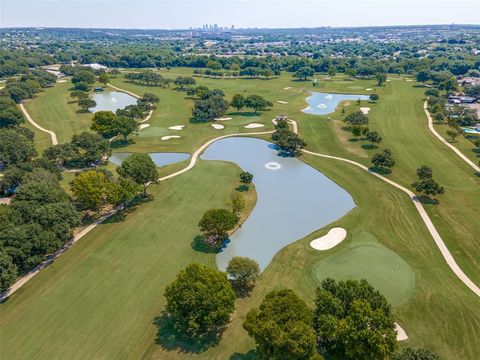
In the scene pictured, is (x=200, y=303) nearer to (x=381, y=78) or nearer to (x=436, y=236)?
(x=436, y=236)

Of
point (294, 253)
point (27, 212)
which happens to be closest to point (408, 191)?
point (294, 253)

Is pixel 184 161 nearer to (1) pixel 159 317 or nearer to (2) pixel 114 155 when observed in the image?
(2) pixel 114 155

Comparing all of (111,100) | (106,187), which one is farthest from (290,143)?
(111,100)

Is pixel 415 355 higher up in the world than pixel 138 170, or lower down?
higher up

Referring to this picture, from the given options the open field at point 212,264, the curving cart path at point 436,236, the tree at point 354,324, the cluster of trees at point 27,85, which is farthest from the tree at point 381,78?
the cluster of trees at point 27,85

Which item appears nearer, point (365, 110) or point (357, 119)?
point (357, 119)
